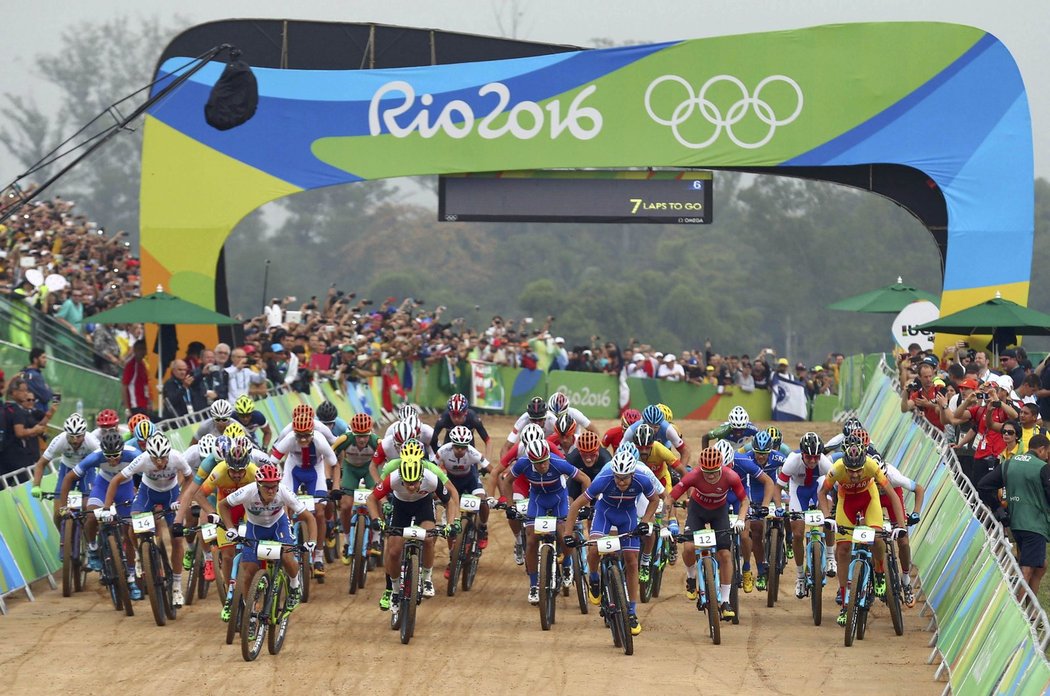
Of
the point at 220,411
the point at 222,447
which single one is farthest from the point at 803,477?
the point at 220,411

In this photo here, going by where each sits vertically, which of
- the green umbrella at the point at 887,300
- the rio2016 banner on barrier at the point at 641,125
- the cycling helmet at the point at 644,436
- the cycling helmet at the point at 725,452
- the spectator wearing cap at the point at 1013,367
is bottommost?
the cycling helmet at the point at 725,452

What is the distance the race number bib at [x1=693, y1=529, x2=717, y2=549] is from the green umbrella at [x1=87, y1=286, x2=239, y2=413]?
10324 mm

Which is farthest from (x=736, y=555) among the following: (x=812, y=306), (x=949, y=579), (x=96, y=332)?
(x=812, y=306)

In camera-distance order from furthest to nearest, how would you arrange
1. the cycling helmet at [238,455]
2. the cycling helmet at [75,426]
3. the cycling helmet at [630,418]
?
the cycling helmet at [630,418] → the cycling helmet at [75,426] → the cycling helmet at [238,455]

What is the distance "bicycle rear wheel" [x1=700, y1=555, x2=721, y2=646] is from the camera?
43.6ft

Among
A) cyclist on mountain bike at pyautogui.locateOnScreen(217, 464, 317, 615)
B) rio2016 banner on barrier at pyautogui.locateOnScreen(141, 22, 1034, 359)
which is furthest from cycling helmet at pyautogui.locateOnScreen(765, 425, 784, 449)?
rio2016 banner on barrier at pyautogui.locateOnScreen(141, 22, 1034, 359)

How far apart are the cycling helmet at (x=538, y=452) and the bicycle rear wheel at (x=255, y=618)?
286cm

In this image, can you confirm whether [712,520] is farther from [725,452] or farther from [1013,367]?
[1013,367]

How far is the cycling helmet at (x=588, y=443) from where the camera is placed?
1476cm

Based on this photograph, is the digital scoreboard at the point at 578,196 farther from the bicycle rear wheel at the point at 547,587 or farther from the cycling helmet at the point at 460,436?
the bicycle rear wheel at the point at 547,587

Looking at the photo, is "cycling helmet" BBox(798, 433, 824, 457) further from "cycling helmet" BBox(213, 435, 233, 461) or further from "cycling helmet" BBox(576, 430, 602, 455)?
"cycling helmet" BBox(213, 435, 233, 461)

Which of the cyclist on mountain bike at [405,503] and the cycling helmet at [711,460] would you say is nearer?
the cyclist on mountain bike at [405,503]

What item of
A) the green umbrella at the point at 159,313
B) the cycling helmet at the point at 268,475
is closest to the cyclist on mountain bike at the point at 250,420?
the cycling helmet at the point at 268,475

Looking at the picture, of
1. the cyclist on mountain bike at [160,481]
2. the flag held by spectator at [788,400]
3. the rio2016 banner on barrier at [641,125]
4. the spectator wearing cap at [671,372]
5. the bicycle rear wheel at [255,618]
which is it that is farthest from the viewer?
the spectator wearing cap at [671,372]
